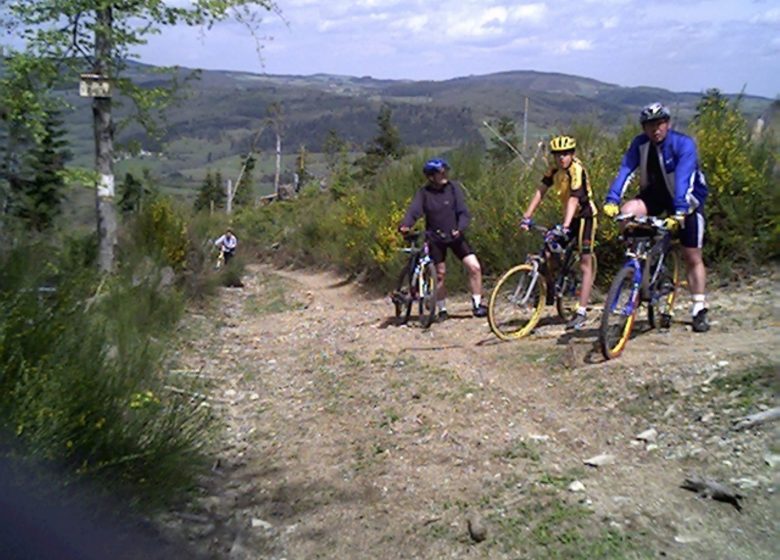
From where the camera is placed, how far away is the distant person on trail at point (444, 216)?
973cm

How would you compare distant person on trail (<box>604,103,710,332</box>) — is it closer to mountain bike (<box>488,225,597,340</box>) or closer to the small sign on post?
mountain bike (<box>488,225,597,340</box>)

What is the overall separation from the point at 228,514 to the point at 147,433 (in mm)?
832

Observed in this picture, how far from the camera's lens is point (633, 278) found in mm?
6980

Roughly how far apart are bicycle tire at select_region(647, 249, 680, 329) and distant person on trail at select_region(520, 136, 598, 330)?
2.10 feet

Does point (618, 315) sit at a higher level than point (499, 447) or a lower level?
higher

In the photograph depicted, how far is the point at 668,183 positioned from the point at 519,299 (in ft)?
6.44

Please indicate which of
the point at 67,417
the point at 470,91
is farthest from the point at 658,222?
the point at 470,91

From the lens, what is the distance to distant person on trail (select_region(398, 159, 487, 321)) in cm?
973

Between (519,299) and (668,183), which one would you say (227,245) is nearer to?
(519,299)

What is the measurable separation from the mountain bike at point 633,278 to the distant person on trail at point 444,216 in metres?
2.69

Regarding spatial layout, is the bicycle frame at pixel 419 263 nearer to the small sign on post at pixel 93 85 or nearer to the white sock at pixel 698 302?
the white sock at pixel 698 302

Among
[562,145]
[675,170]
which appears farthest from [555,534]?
[562,145]

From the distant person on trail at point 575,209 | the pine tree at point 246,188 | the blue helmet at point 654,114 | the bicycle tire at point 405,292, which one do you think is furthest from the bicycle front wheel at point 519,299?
the pine tree at point 246,188

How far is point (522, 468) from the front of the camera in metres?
5.16
